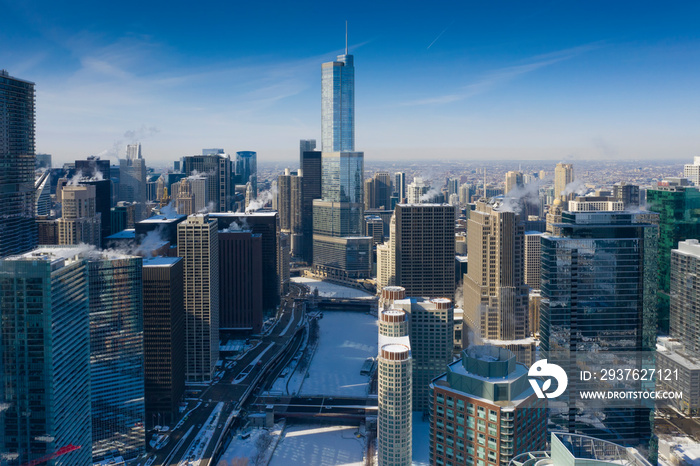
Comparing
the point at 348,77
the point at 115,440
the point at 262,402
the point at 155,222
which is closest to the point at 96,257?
the point at 115,440

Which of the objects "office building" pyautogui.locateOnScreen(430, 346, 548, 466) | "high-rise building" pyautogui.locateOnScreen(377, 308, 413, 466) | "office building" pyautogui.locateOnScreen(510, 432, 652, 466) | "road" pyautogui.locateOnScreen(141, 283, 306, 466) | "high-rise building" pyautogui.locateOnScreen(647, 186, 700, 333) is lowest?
"road" pyautogui.locateOnScreen(141, 283, 306, 466)

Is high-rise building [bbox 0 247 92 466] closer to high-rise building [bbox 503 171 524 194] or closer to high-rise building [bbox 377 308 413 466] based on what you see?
high-rise building [bbox 377 308 413 466]

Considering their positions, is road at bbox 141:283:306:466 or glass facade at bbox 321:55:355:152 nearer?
road at bbox 141:283:306:466

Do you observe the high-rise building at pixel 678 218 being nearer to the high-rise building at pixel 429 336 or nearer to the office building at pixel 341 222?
the high-rise building at pixel 429 336

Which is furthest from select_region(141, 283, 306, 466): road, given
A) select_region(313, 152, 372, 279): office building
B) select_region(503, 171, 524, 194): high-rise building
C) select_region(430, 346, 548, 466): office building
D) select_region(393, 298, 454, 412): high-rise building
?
select_region(503, 171, 524, 194): high-rise building

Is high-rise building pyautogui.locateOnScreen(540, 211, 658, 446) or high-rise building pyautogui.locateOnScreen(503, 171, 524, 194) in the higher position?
high-rise building pyautogui.locateOnScreen(503, 171, 524, 194)

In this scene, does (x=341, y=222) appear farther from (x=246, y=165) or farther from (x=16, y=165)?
(x=246, y=165)

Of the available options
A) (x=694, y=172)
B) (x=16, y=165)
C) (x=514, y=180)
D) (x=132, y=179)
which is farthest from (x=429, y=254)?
(x=132, y=179)
